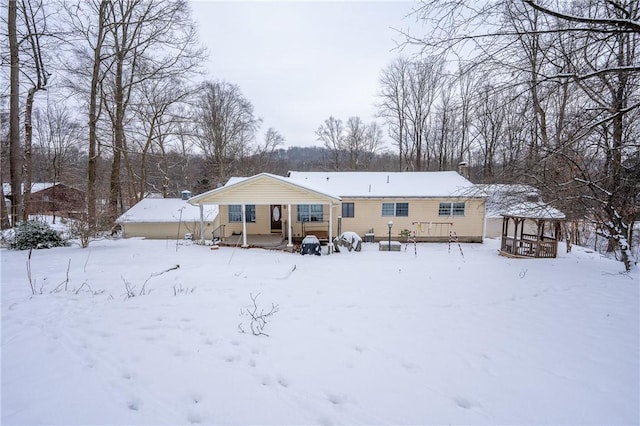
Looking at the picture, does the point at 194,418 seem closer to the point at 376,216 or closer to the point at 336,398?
the point at 336,398

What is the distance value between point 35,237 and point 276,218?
8.73 metres

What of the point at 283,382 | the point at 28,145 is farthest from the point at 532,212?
the point at 28,145

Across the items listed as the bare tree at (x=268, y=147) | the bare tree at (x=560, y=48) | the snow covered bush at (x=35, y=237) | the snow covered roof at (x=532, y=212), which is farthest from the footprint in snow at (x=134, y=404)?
the bare tree at (x=268, y=147)

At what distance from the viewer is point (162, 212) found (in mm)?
15781

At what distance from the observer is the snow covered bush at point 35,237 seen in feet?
27.5

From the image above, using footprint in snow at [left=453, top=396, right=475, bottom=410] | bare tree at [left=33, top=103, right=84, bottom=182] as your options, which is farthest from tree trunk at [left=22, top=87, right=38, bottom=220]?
bare tree at [left=33, top=103, right=84, bottom=182]

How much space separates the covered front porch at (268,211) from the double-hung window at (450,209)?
5.58m

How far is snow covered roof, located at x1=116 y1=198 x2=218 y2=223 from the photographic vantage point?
15164 millimetres

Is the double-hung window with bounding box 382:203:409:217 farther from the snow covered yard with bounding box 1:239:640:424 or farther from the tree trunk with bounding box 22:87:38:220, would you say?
the tree trunk with bounding box 22:87:38:220

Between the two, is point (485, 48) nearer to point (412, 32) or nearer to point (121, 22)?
point (412, 32)

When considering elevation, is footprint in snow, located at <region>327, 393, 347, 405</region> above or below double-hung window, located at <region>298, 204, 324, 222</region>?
below

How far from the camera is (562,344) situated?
138 inches

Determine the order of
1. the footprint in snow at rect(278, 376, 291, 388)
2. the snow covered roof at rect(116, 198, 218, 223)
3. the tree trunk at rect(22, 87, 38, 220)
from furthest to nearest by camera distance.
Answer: the snow covered roof at rect(116, 198, 218, 223), the tree trunk at rect(22, 87, 38, 220), the footprint in snow at rect(278, 376, 291, 388)

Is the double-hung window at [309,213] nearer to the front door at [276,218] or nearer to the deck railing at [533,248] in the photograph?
the front door at [276,218]
